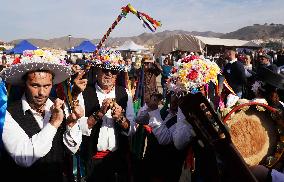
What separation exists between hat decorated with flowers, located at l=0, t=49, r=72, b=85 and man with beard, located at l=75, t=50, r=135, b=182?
25.8 inches

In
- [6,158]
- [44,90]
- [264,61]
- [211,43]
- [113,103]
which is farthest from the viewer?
[211,43]

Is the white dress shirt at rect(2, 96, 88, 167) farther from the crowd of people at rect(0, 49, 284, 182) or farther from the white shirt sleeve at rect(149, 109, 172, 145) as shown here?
the white shirt sleeve at rect(149, 109, 172, 145)

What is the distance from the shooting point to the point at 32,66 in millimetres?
2822

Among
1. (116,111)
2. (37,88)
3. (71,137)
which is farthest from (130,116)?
(37,88)

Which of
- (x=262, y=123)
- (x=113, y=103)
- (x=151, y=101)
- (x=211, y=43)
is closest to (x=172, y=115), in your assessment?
(x=151, y=101)

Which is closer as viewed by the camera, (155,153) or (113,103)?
(113,103)

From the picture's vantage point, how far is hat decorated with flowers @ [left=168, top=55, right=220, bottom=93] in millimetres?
Answer: 3166

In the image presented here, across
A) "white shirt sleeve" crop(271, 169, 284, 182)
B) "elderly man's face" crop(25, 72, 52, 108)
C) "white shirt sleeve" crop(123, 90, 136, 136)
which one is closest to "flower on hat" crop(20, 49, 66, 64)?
"elderly man's face" crop(25, 72, 52, 108)

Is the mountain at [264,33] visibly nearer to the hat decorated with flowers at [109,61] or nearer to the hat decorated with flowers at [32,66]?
the hat decorated with flowers at [109,61]

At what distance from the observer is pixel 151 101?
3.64m

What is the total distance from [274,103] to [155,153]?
137cm

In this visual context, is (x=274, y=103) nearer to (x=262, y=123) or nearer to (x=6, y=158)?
(x=262, y=123)

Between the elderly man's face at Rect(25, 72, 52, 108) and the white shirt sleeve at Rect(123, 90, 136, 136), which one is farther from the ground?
the elderly man's face at Rect(25, 72, 52, 108)

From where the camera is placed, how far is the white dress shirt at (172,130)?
2900mm
